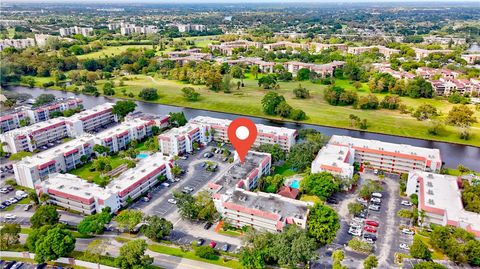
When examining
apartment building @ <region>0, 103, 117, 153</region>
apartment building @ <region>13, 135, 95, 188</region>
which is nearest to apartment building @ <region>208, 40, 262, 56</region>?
apartment building @ <region>0, 103, 117, 153</region>

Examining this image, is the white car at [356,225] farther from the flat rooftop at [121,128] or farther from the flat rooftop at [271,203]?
the flat rooftop at [121,128]

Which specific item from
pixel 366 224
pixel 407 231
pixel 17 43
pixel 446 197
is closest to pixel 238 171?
pixel 366 224

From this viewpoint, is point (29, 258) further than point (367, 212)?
No

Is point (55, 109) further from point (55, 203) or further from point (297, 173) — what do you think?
point (297, 173)

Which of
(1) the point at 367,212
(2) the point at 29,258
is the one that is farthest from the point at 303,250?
(2) the point at 29,258

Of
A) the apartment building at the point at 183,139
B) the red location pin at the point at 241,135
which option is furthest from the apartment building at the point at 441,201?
the apartment building at the point at 183,139

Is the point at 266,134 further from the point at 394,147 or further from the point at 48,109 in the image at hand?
the point at 48,109
